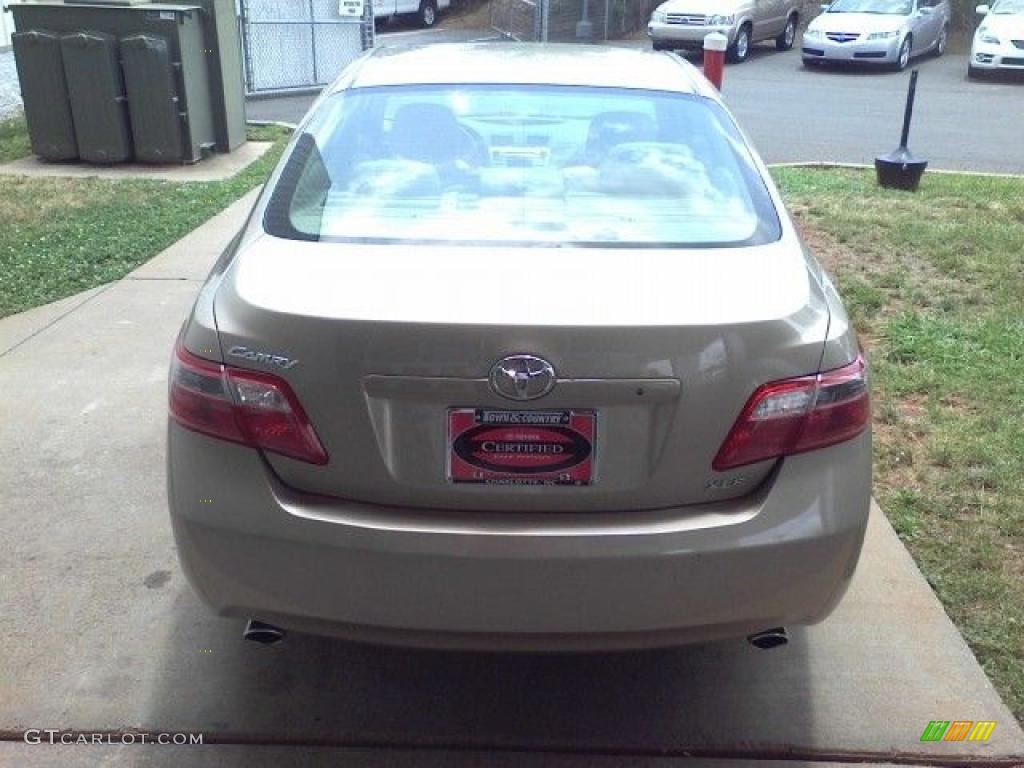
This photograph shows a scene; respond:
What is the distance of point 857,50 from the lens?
19.1 metres

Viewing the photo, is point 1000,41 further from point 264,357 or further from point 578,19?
point 264,357

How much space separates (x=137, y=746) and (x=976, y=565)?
2599 mm

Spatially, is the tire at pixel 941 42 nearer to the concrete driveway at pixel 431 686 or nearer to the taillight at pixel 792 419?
the concrete driveway at pixel 431 686

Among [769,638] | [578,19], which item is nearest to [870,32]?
[578,19]

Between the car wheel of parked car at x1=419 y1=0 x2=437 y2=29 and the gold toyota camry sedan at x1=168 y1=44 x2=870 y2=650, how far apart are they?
88.2 feet

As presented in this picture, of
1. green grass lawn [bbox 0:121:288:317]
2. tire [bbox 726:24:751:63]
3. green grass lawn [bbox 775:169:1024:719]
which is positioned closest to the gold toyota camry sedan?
green grass lawn [bbox 775:169:1024:719]

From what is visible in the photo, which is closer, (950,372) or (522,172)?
(522,172)

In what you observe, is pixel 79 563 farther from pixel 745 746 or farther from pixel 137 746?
pixel 745 746

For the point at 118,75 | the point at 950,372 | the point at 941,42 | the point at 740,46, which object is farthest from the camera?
the point at 941,42

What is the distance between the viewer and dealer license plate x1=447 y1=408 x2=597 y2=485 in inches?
90.0

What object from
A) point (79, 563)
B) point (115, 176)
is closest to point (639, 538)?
point (79, 563)

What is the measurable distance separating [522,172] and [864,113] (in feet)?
41.9

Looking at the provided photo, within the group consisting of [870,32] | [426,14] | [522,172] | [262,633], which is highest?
[522,172]

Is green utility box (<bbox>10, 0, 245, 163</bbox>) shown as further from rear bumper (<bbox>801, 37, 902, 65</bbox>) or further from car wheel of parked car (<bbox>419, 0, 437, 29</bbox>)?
car wheel of parked car (<bbox>419, 0, 437, 29</bbox>)
